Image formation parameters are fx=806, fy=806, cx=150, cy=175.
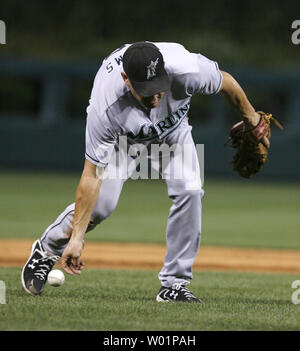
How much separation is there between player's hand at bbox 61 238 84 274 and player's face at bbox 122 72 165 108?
817 mm

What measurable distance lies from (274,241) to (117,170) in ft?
15.2

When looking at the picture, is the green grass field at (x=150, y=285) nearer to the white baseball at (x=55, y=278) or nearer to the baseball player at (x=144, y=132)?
the white baseball at (x=55, y=278)

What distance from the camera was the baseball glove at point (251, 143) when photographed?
483cm

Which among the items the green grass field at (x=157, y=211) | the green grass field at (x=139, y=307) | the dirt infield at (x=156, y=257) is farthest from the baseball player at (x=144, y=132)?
the green grass field at (x=157, y=211)

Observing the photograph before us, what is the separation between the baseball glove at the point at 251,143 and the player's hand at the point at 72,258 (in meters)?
1.36

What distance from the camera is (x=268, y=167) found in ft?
59.7

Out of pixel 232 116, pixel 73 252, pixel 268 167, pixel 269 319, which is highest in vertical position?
pixel 232 116

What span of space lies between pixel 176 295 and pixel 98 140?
1.06 meters

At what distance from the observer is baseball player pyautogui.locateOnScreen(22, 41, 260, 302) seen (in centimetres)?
416

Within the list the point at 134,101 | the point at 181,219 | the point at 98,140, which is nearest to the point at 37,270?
the point at 181,219

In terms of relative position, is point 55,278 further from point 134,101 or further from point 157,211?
point 157,211

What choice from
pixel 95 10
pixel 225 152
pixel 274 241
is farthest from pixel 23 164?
pixel 274 241

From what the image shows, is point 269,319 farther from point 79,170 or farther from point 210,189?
point 79,170

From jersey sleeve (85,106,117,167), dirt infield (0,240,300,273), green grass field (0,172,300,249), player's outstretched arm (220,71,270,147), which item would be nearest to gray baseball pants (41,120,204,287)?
player's outstretched arm (220,71,270,147)
